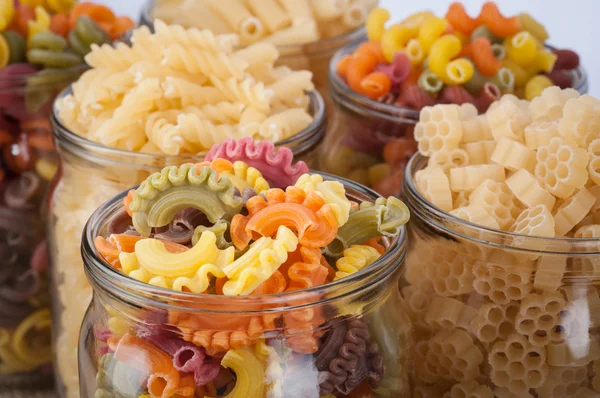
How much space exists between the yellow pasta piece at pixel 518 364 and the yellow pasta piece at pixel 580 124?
0.16 meters

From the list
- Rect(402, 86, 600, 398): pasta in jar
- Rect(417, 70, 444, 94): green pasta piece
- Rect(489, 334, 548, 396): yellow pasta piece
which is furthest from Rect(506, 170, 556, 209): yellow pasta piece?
Rect(417, 70, 444, 94): green pasta piece

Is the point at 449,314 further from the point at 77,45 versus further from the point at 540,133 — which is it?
the point at 77,45

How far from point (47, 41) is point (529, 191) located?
0.57 metres

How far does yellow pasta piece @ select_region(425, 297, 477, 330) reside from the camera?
24.6 inches

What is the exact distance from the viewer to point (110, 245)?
558mm

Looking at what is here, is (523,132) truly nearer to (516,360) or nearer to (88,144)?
(516,360)

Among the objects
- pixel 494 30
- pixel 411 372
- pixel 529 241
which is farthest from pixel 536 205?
pixel 494 30

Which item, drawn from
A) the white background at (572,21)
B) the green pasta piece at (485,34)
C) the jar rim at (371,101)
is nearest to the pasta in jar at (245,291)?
the jar rim at (371,101)

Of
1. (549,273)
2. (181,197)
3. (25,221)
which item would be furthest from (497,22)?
(25,221)

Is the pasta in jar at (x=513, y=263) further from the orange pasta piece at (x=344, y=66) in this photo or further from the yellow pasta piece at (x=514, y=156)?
the orange pasta piece at (x=344, y=66)

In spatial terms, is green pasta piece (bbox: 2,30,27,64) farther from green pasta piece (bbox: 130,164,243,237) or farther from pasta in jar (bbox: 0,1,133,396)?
green pasta piece (bbox: 130,164,243,237)

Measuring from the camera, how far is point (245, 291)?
50 centimetres

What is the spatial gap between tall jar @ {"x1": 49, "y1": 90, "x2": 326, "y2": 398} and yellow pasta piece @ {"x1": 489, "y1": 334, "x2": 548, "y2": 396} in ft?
0.85

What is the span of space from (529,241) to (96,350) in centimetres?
32
